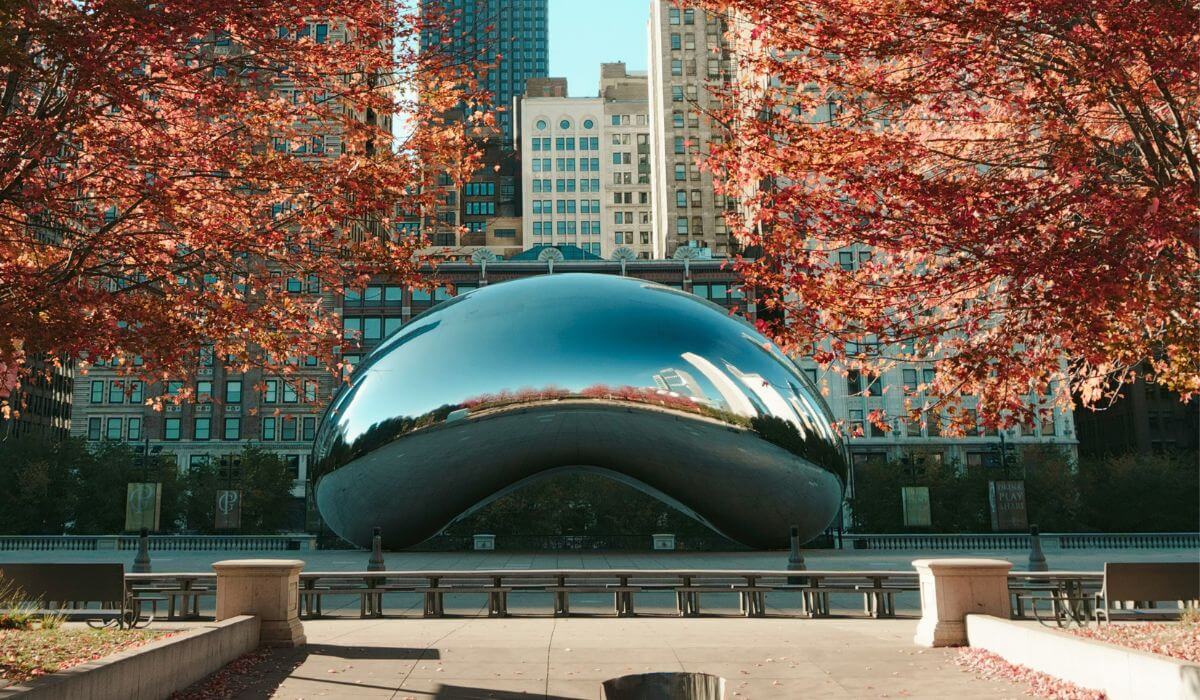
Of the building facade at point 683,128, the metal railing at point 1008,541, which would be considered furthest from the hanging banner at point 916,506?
the building facade at point 683,128

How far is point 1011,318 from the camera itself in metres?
10.2

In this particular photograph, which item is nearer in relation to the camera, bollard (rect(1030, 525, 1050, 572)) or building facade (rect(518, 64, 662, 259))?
bollard (rect(1030, 525, 1050, 572))

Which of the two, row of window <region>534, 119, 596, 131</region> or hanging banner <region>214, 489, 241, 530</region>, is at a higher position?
row of window <region>534, 119, 596, 131</region>

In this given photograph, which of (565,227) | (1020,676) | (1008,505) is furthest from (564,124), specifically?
(1020,676)

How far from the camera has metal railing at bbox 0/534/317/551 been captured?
3653 cm

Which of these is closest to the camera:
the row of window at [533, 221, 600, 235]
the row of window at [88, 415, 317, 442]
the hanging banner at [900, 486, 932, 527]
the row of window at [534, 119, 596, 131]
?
the hanging banner at [900, 486, 932, 527]

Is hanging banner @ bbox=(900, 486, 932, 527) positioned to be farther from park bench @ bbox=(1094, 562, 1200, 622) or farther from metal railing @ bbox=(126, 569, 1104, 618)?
park bench @ bbox=(1094, 562, 1200, 622)

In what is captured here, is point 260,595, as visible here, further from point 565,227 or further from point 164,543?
point 565,227

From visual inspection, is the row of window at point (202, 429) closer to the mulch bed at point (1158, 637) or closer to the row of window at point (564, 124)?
the row of window at point (564, 124)

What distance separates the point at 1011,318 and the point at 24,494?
2198 inches

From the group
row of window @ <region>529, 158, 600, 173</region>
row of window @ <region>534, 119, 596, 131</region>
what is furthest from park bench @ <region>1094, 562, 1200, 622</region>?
row of window @ <region>534, 119, 596, 131</region>

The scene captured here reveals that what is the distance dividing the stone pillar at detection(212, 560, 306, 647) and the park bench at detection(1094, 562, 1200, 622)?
361 inches

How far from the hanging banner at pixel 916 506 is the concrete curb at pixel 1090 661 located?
2442 centimetres

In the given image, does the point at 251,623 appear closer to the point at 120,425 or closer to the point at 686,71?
the point at 120,425
